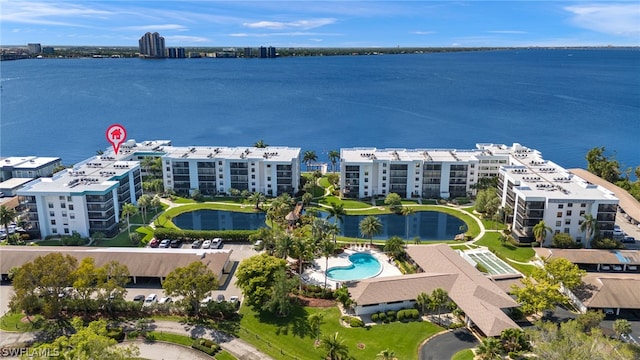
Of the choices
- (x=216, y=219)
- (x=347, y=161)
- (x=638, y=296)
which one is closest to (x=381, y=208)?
(x=347, y=161)

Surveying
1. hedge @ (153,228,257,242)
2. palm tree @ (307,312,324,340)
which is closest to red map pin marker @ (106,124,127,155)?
hedge @ (153,228,257,242)

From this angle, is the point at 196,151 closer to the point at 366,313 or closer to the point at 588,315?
the point at 366,313

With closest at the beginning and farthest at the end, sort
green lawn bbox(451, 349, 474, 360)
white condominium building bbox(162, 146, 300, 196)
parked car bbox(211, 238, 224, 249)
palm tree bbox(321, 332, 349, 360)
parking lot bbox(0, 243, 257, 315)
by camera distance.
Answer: palm tree bbox(321, 332, 349, 360), green lawn bbox(451, 349, 474, 360), parking lot bbox(0, 243, 257, 315), parked car bbox(211, 238, 224, 249), white condominium building bbox(162, 146, 300, 196)

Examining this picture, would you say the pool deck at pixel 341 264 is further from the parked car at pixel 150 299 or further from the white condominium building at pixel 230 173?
the white condominium building at pixel 230 173

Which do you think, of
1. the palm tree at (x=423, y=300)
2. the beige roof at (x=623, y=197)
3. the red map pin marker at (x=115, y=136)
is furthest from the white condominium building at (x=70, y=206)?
the beige roof at (x=623, y=197)

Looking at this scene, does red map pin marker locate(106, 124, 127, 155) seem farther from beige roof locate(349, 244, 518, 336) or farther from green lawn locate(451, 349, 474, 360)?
green lawn locate(451, 349, 474, 360)

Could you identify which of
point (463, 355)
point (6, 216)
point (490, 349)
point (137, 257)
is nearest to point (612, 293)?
point (490, 349)
